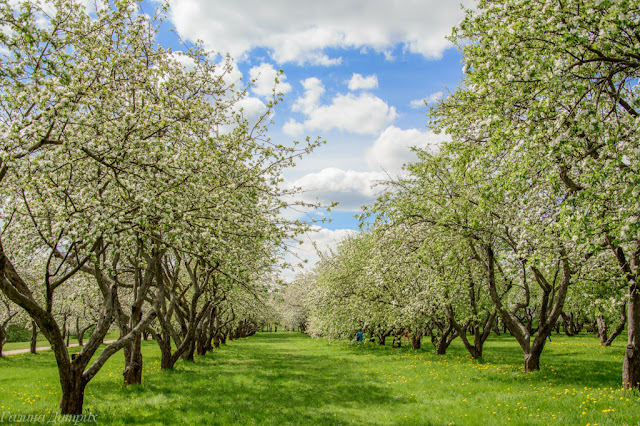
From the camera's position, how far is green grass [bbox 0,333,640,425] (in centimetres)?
1177

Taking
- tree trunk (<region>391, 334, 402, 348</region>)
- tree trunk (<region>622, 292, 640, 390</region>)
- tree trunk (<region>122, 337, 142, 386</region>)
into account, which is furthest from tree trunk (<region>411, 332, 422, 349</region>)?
tree trunk (<region>122, 337, 142, 386</region>)

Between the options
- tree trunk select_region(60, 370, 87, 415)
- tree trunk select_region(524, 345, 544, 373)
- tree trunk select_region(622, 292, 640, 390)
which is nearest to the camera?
tree trunk select_region(60, 370, 87, 415)

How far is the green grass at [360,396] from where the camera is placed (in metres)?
11.8

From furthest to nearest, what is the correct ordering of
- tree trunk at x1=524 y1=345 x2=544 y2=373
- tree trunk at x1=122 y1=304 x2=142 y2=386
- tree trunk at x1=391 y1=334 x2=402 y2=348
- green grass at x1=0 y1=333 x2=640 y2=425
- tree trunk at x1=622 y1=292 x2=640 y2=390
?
tree trunk at x1=391 y1=334 x2=402 y2=348
tree trunk at x1=524 y1=345 x2=544 y2=373
tree trunk at x1=122 y1=304 x2=142 y2=386
tree trunk at x1=622 y1=292 x2=640 y2=390
green grass at x1=0 y1=333 x2=640 y2=425

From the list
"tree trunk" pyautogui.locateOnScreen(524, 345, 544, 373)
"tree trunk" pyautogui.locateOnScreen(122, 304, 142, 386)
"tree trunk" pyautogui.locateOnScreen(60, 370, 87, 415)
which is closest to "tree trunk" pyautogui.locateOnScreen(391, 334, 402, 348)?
"tree trunk" pyautogui.locateOnScreen(524, 345, 544, 373)

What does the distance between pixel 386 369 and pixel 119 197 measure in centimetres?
Answer: 1816

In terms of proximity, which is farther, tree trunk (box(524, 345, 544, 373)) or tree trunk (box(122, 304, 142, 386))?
tree trunk (box(524, 345, 544, 373))

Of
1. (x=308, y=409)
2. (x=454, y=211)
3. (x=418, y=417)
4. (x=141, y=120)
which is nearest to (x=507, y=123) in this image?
(x=454, y=211)

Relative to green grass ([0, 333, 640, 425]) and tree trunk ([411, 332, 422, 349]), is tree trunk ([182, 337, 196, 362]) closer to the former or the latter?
green grass ([0, 333, 640, 425])

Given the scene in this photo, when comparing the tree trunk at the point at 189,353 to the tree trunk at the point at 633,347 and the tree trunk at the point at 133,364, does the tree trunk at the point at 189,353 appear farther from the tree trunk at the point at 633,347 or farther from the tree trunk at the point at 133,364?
the tree trunk at the point at 633,347

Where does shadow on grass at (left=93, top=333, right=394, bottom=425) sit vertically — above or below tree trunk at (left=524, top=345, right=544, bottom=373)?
below

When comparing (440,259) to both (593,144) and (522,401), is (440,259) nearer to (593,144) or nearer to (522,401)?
(522,401)

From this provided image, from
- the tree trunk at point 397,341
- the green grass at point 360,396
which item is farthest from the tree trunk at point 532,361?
the tree trunk at point 397,341

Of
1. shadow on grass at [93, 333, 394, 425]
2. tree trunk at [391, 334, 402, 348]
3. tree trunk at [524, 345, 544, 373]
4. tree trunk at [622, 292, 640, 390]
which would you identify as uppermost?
tree trunk at [622, 292, 640, 390]
